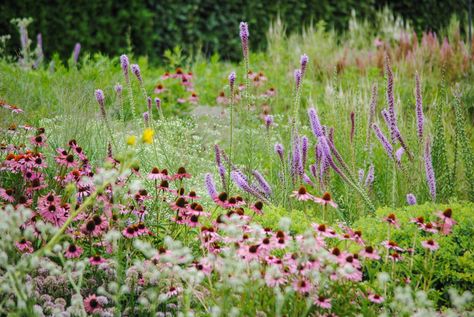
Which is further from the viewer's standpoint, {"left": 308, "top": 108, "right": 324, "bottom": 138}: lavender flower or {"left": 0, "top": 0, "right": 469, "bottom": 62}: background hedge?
{"left": 0, "top": 0, "right": 469, "bottom": 62}: background hedge

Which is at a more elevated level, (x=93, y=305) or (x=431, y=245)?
(x=431, y=245)

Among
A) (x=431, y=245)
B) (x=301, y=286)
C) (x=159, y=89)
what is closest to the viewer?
(x=301, y=286)

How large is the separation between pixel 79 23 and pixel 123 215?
7.48 m

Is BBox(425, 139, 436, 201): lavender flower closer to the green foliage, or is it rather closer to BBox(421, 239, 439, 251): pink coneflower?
the green foliage

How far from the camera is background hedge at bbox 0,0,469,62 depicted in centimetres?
1072

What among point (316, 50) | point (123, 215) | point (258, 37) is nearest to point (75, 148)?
point (123, 215)

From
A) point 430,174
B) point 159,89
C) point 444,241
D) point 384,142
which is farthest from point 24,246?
point 159,89

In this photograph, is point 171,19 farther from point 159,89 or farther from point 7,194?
point 7,194

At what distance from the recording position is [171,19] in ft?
38.5

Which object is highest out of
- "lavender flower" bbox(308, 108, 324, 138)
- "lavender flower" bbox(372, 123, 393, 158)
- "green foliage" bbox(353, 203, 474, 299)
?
"lavender flower" bbox(308, 108, 324, 138)

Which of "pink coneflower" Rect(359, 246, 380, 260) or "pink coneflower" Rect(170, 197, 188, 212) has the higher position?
"pink coneflower" Rect(170, 197, 188, 212)

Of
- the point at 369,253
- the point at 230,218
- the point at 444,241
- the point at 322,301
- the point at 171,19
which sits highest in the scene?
the point at 230,218

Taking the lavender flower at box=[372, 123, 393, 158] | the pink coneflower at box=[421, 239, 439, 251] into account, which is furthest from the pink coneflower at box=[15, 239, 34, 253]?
the lavender flower at box=[372, 123, 393, 158]

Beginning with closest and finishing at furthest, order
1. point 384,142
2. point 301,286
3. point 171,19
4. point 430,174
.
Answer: point 301,286, point 430,174, point 384,142, point 171,19
